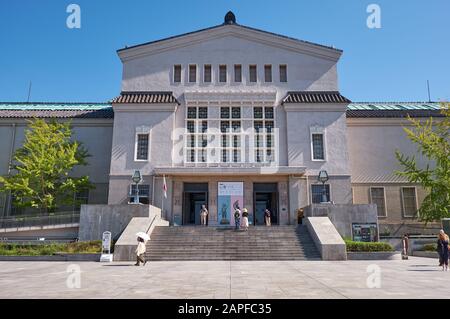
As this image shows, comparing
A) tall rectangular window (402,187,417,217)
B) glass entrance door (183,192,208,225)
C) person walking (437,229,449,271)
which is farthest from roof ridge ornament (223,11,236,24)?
person walking (437,229,449,271)

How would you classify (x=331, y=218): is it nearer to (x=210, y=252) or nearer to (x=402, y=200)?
(x=210, y=252)

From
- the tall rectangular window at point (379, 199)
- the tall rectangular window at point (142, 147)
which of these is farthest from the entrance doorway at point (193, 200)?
the tall rectangular window at point (379, 199)

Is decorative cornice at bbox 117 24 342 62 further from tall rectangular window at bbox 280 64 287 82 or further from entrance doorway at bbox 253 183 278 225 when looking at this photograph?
entrance doorway at bbox 253 183 278 225

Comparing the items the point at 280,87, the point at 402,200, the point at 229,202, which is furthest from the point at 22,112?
the point at 402,200

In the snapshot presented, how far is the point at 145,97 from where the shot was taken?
30859 mm

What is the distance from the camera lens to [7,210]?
32.2 metres

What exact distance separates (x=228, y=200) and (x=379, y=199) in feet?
45.1

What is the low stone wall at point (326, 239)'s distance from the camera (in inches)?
779

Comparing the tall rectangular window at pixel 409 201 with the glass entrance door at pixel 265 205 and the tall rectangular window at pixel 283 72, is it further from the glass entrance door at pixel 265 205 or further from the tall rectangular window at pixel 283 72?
the tall rectangular window at pixel 283 72

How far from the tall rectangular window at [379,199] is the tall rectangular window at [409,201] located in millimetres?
1832

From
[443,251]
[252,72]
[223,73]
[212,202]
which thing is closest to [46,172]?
[212,202]

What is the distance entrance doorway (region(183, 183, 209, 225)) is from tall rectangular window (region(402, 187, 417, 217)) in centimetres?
1775

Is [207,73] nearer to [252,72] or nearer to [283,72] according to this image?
[252,72]

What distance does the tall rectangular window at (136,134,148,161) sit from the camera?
29.9 meters
